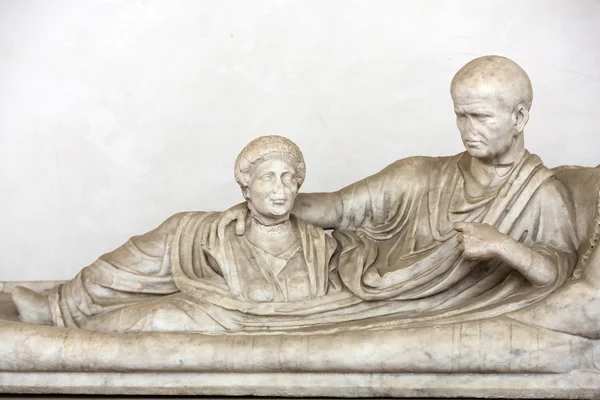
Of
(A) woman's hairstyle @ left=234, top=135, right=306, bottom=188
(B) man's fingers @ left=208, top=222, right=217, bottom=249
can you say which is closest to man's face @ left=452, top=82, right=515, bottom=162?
(A) woman's hairstyle @ left=234, top=135, right=306, bottom=188

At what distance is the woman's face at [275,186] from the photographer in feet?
25.4

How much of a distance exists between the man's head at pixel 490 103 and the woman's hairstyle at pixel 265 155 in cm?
82

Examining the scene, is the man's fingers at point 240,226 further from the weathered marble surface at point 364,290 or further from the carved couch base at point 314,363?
the carved couch base at point 314,363

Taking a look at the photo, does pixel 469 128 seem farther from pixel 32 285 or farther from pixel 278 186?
pixel 32 285

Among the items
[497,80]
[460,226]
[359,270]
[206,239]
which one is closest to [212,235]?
[206,239]

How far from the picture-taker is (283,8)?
978 cm

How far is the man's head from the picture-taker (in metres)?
7.48

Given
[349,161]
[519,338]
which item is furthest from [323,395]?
[349,161]

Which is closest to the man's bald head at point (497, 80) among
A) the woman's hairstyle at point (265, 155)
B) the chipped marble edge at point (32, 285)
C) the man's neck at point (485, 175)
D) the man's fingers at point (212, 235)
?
the man's neck at point (485, 175)

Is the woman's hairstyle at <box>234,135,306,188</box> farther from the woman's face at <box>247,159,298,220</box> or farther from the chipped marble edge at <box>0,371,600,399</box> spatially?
the chipped marble edge at <box>0,371,600,399</box>

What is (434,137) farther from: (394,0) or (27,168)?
(27,168)

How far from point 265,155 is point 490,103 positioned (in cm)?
111

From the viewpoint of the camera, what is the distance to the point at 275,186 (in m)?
7.72

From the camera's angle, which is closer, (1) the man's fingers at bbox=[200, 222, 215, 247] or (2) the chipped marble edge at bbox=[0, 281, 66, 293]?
(1) the man's fingers at bbox=[200, 222, 215, 247]
